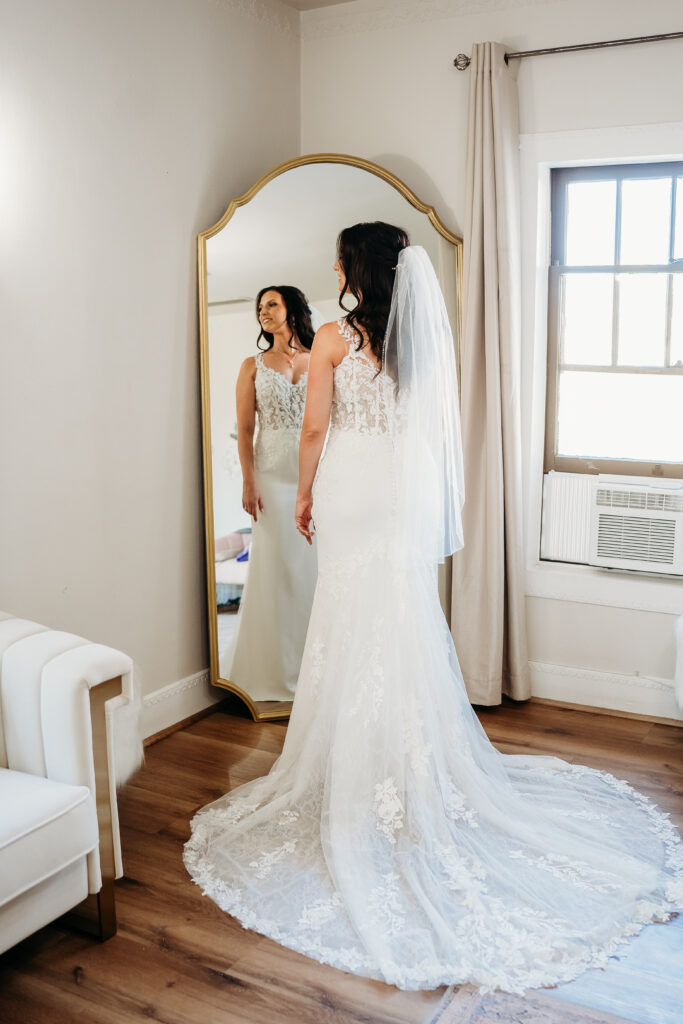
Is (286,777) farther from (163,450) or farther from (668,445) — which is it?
(668,445)

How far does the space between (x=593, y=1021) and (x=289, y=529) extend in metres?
2.06

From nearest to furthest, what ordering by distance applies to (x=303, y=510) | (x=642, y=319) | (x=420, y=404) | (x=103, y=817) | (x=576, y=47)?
1. (x=103, y=817)
2. (x=420, y=404)
3. (x=303, y=510)
4. (x=576, y=47)
5. (x=642, y=319)

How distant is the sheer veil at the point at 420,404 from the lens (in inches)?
103

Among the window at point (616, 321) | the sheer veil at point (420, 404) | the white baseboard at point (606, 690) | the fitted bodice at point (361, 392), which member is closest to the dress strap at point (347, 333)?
the fitted bodice at point (361, 392)

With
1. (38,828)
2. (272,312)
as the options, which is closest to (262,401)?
(272,312)

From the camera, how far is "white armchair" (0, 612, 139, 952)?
6.36 ft

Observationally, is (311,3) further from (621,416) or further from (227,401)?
(621,416)

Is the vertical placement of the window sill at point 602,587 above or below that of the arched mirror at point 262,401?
below

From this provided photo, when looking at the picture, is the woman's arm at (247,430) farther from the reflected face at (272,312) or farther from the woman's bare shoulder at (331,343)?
the woman's bare shoulder at (331,343)

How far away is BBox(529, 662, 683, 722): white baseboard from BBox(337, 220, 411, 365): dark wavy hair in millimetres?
1753

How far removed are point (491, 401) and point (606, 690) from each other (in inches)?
49.2

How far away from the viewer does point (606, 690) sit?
374 centimetres

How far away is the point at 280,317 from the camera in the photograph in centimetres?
352

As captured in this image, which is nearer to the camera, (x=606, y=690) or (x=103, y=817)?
(x=103, y=817)
